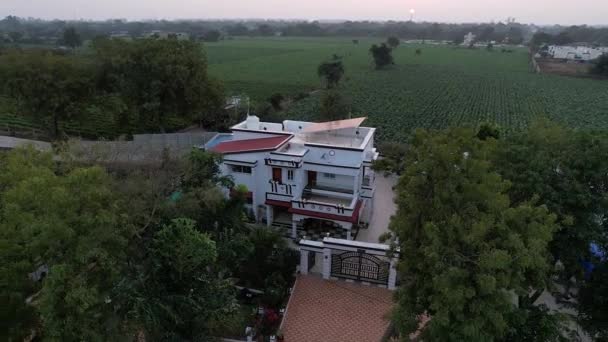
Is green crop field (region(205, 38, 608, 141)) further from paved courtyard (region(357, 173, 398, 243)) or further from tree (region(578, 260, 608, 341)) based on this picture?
tree (region(578, 260, 608, 341))

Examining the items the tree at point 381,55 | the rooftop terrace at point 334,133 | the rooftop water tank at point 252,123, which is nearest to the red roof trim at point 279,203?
the rooftop terrace at point 334,133

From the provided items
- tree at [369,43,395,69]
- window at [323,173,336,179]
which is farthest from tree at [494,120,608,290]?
tree at [369,43,395,69]

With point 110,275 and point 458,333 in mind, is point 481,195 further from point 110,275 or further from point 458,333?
point 110,275

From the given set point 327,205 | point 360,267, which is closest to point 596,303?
point 360,267

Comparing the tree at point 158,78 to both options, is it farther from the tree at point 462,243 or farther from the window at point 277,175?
the tree at point 462,243

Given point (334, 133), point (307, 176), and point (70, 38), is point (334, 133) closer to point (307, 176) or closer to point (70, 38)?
point (307, 176)
